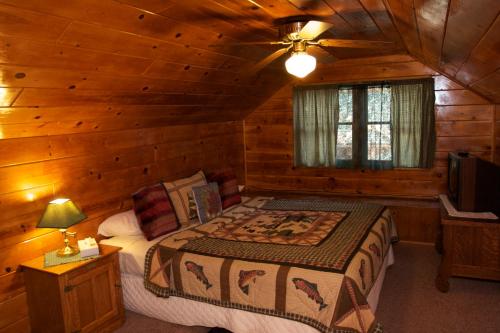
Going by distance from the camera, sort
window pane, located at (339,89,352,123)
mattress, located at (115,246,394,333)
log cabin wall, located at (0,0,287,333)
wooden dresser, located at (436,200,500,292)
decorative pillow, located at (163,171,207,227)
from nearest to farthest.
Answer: log cabin wall, located at (0,0,287,333)
mattress, located at (115,246,394,333)
wooden dresser, located at (436,200,500,292)
decorative pillow, located at (163,171,207,227)
window pane, located at (339,89,352,123)

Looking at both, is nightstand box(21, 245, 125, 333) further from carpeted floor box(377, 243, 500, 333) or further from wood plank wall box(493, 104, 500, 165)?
wood plank wall box(493, 104, 500, 165)

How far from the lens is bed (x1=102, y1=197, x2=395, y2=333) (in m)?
2.30

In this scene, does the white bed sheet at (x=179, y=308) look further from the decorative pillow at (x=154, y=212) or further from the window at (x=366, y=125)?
the window at (x=366, y=125)

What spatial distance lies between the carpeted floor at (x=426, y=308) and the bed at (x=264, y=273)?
0.13 meters

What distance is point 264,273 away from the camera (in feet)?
8.11

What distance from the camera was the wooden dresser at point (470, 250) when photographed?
3.13 meters

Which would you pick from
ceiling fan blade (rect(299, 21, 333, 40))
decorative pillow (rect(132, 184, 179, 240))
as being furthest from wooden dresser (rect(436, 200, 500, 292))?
decorative pillow (rect(132, 184, 179, 240))

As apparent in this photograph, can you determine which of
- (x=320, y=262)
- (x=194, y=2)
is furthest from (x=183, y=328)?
(x=194, y=2)

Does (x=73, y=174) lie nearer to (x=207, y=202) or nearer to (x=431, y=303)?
(x=207, y=202)

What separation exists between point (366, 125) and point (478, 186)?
1530mm

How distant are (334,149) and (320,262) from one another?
2526 millimetres

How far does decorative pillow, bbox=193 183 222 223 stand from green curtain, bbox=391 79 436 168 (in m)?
2.08

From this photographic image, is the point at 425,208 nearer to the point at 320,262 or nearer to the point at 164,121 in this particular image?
the point at 320,262

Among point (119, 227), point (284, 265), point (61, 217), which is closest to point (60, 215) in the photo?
point (61, 217)
